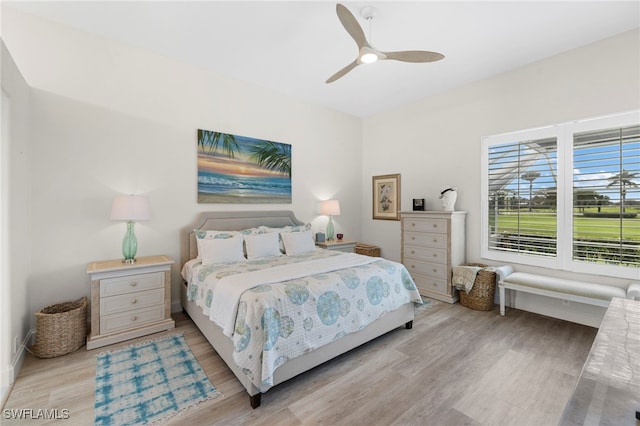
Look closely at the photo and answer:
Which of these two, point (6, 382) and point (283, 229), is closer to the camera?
point (6, 382)

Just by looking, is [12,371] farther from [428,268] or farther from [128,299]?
[428,268]

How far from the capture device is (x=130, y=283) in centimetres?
277

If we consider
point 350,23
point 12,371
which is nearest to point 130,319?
point 12,371

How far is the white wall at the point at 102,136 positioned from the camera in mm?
2707

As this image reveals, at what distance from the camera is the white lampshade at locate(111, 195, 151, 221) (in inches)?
110

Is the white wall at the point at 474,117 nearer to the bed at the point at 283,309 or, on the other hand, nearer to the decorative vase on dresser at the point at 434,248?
the decorative vase on dresser at the point at 434,248

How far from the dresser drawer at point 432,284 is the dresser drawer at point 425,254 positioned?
0.91 feet

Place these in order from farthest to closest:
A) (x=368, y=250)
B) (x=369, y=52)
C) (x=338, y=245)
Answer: (x=368, y=250) → (x=338, y=245) → (x=369, y=52)

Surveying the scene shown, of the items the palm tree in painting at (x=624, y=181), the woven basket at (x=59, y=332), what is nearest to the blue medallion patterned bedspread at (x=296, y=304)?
the woven basket at (x=59, y=332)

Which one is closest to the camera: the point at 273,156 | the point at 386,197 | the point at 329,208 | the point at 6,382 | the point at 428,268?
the point at 6,382

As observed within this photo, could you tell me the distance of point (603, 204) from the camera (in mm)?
3000

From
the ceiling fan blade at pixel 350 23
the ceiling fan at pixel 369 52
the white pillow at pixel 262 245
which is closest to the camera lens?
the ceiling fan blade at pixel 350 23

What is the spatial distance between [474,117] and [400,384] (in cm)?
364

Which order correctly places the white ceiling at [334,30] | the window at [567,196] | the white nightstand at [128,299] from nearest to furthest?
the white ceiling at [334,30]
the white nightstand at [128,299]
the window at [567,196]
